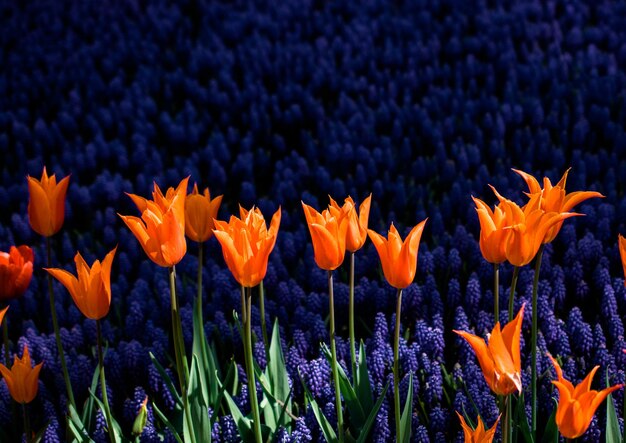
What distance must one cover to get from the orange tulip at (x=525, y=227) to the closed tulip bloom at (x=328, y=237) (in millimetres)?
327

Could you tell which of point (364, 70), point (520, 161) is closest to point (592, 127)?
point (520, 161)

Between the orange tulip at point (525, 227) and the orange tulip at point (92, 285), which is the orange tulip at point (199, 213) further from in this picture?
the orange tulip at point (525, 227)

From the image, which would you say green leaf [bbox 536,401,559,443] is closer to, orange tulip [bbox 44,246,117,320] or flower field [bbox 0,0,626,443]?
flower field [bbox 0,0,626,443]

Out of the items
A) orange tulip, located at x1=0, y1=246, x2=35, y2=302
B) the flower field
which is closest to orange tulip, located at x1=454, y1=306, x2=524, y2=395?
the flower field

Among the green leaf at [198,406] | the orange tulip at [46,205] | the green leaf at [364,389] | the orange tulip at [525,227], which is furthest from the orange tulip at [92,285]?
the orange tulip at [525,227]

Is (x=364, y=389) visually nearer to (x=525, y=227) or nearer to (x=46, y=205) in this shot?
(x=525, y=227)

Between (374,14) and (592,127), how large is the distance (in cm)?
215

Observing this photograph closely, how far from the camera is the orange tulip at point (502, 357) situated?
5.11 feet

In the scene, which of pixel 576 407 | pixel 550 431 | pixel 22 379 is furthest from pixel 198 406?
pixel 576 407

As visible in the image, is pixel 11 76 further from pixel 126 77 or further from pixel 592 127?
pixel 592 127

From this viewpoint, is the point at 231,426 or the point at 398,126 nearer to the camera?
the point at 231,426

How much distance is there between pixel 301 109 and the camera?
453 cm

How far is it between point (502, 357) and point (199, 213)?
79 centimetres

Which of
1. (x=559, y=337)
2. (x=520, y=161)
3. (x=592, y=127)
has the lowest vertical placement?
(x=559, y=337)
